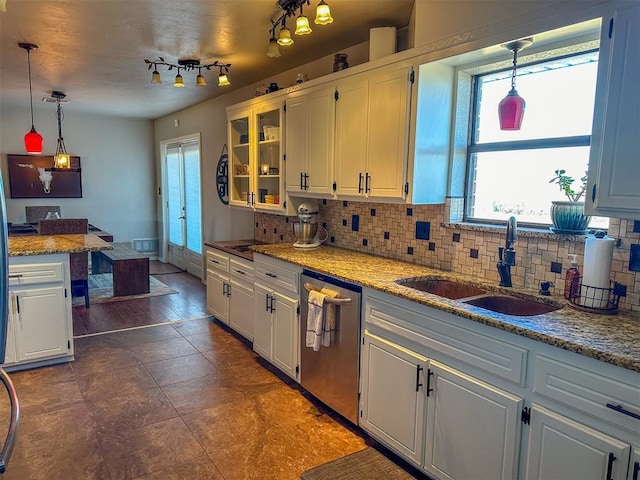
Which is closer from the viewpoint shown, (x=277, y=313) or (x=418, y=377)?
(x=418, y=377)

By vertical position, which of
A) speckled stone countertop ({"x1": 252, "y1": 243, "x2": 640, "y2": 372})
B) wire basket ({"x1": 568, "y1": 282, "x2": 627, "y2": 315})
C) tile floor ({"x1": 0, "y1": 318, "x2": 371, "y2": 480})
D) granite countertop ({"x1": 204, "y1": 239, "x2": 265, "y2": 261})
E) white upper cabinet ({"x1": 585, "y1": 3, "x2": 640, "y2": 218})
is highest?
white upper cabinet ({"x1": 585, "y1": 3, "x2": 640, "y2": 218})

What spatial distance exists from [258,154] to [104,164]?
4.68 meters

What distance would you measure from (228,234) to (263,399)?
3.00 metres

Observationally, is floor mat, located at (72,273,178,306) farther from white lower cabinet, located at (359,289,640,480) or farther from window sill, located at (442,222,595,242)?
window sill, located at (442,222,595,242)

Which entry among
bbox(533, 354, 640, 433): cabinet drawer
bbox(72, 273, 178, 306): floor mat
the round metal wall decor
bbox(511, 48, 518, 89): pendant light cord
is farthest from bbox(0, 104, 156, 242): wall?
bbox(533, 354, 640, 433): cabinet drawer

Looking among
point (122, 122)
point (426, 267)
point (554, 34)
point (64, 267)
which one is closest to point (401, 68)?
point (554, 34)

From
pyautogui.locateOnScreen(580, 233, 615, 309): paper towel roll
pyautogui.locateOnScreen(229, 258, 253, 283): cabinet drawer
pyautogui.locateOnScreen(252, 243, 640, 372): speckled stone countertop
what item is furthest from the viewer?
pyautogui.locateOnScreen(229, 258, 253, 283): cabinet drawer

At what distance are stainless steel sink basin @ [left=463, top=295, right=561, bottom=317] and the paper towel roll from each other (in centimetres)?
23

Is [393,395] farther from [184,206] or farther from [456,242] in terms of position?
[184,206]

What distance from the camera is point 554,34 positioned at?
78.2 inches

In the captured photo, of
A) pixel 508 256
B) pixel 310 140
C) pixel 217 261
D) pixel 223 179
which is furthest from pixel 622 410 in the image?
pixel 223 179

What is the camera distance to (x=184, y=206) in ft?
23.2

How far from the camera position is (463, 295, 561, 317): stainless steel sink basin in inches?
84.0

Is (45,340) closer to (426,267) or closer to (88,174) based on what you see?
(426,267)
